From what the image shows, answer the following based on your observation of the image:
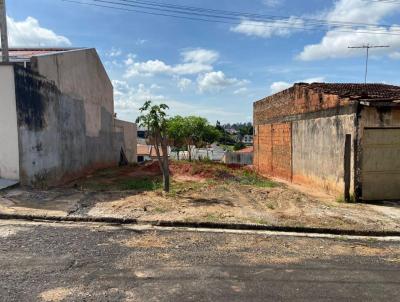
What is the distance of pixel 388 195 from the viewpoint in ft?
34.2

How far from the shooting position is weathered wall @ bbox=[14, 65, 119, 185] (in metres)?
10.3

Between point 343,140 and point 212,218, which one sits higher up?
point 343,140

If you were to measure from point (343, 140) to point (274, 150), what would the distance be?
25.6ft

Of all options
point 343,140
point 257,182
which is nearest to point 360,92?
point 343,140

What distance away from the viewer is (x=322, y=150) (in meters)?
12.8

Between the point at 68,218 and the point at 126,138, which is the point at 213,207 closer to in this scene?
the point at 68,218

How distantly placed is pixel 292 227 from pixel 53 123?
9134mm

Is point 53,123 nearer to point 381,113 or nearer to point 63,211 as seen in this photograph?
point 63,211

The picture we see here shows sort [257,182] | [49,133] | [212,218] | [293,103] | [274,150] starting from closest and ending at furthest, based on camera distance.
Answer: [212,218] → [49,133] → [257,182] → [293,103] → [274,150]

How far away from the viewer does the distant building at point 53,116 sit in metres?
9.89

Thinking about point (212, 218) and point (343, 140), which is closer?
point (212, 218)

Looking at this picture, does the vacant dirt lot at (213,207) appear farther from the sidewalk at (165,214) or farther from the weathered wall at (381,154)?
the weathered wall at (381,154)

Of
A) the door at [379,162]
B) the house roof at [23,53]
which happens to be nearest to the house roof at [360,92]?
the door at [379,162]

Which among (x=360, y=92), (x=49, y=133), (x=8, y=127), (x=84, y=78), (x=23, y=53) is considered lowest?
(x=49, y=133)
